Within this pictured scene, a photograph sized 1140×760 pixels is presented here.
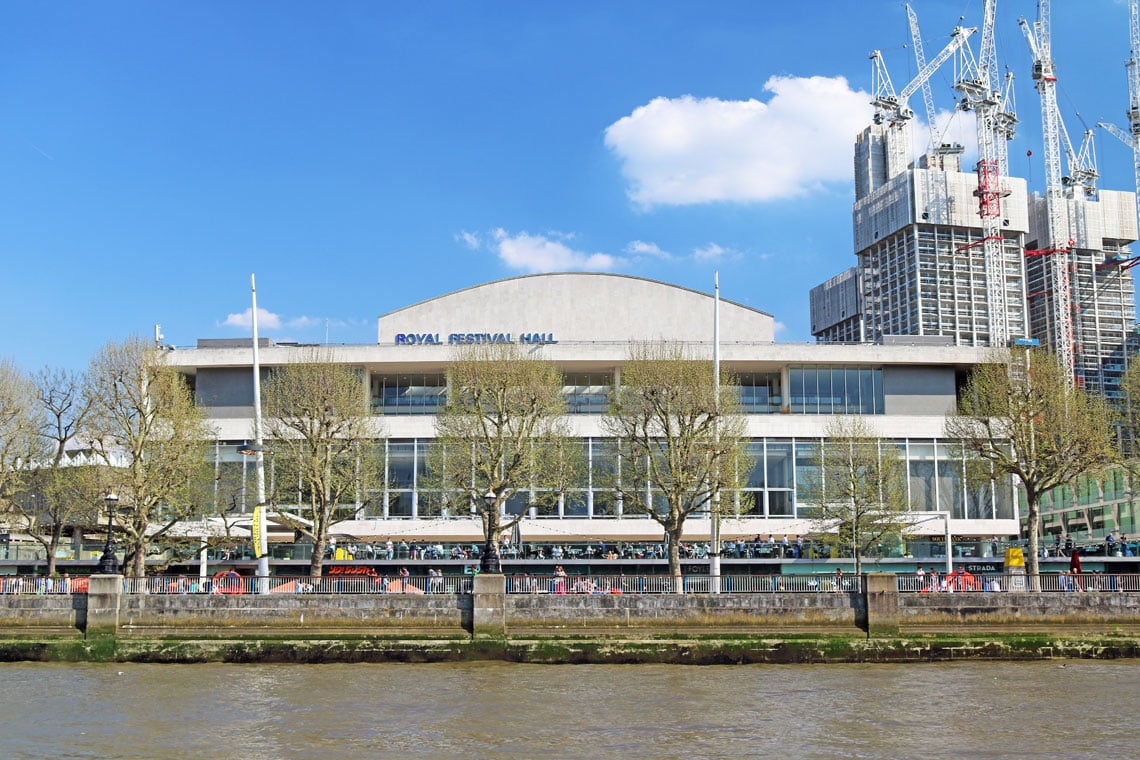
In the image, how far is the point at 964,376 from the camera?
77688 millimetres

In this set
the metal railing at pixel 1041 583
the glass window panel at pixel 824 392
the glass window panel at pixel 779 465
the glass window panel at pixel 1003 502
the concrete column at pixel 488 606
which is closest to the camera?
the concrete column at pixel 488 606

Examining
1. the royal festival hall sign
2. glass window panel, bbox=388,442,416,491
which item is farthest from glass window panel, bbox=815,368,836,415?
glass window panel, bbox=388,442,416,491

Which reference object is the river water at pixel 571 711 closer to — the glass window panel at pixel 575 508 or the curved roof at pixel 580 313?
the glass window panel at pixel 575 508

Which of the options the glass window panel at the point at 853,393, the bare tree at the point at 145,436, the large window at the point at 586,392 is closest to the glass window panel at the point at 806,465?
the glass window panel at the point at 853,393

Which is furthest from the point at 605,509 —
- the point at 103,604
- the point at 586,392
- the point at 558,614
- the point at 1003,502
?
the point at 103,604

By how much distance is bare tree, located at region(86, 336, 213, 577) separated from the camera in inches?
2179

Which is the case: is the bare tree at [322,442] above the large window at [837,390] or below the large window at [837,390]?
below

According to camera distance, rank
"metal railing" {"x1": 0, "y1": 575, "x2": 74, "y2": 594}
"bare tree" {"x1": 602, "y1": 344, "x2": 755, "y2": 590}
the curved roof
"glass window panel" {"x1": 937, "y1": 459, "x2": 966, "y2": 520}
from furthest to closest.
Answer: the curved roof < "glass window panel" {"x1": 937, "y1": 459, "x2": 966, "y2": 520} < "bare tree" {"x1": 602, "y1": 344, "x2": 755, "y2": 590} < "metal railing" {"x1": 0, "y1": 575, "x2": 74, "y2": 594}

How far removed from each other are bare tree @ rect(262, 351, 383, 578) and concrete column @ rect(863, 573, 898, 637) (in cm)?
2451

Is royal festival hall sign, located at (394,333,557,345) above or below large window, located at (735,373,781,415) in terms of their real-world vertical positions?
above

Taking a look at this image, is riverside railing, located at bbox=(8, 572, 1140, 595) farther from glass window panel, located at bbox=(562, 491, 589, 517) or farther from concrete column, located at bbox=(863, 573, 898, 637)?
glass window panel, located at bbox=(562, 491, 589, 517)

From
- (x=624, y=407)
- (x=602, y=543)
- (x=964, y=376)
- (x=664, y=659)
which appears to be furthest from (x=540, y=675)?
(x=964, y=376)

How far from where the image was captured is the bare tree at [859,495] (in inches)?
2391

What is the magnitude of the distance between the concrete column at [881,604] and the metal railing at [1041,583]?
1.16 meters
